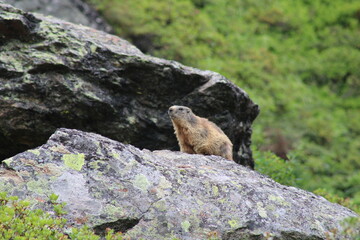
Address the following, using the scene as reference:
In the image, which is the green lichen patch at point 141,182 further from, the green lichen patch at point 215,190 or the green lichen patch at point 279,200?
the green lichen patch at point 279,200

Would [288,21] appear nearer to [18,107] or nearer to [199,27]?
[199,27]

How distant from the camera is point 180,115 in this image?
8.92 metres

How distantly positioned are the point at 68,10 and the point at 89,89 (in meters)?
8.82

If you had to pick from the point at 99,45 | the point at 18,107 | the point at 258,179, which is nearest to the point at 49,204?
the point at 258,179

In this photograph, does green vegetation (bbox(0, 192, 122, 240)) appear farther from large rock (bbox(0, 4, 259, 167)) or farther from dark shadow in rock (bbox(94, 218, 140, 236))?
large rock (bbox(0, 4, 259, 167))

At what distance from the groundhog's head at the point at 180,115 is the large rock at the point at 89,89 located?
629 mm

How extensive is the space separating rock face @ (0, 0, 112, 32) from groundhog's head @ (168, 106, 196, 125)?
343 inches

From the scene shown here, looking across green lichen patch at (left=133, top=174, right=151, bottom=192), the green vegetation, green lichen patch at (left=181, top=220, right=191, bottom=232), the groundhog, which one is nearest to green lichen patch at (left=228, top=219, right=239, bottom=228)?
green lichen patch at (left=181, top=220, right=191, bottom=232)

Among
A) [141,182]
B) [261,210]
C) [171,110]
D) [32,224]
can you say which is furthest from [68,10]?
[32,224]

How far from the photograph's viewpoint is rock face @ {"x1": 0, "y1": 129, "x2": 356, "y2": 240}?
5.09 m

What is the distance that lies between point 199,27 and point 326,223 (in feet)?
47.3

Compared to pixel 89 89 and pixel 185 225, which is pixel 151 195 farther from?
pixel 89 89

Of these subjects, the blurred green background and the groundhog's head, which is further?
the blurred green background

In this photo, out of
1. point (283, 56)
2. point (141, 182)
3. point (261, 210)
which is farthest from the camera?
point (283, 56)
